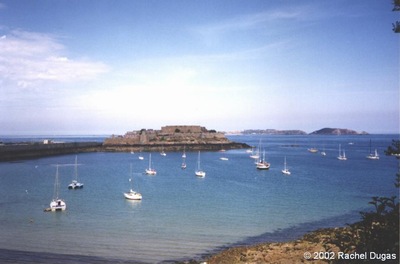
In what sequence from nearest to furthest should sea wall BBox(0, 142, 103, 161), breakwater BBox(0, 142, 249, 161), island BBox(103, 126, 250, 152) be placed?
sea wall BBox(0, 142, 103, 161) → breakwater BBox(0, 142, 249, 161) → island BBox(103, 126, 250, 152)

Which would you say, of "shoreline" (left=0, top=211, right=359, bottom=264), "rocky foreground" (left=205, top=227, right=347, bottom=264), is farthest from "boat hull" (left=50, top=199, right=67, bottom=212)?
"rocky foreground" (left=205, top=227, right=347, bottom=264)

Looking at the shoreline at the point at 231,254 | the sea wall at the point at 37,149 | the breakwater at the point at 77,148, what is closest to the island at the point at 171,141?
the breakwater at the point at 77,148

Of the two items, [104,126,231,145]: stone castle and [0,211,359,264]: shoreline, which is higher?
[104,126,231,145]: stone castle

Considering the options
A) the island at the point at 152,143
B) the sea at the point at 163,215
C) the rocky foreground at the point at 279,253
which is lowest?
the sea at the point at 163,215

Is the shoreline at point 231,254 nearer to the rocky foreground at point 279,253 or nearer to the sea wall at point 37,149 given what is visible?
the rocky foreground at point 279,253

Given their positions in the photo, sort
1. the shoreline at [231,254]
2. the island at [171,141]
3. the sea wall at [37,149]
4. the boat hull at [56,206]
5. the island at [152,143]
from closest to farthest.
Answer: the shoreline at [231,254] < the boat hull at [56,206] < the sea wall at [37,149] < the island at [152,143] < the island at [171,141]

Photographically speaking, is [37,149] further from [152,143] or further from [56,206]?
[56,206]

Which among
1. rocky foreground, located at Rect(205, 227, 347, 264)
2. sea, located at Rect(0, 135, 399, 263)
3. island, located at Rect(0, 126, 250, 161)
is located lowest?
sea, located at Rect(0, 135, 399, 263)

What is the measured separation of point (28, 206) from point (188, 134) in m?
126

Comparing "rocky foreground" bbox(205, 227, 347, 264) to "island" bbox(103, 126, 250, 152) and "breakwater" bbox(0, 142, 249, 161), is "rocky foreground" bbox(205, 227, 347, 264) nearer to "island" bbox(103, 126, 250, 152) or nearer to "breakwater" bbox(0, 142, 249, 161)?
"breakwater" bbox(0, 142, 249, 161)

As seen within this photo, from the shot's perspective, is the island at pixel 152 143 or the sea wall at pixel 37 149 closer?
the sea wall at pixel 37 149

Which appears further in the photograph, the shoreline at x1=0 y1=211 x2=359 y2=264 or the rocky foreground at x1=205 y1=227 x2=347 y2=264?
the shoreline at x1=0 y1=211 x2=359 y2=264

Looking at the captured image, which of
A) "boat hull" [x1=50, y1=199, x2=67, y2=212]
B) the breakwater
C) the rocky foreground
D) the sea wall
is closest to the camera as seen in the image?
the rocky foreground

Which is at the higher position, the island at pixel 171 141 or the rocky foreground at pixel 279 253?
the island at pixel 171 141
